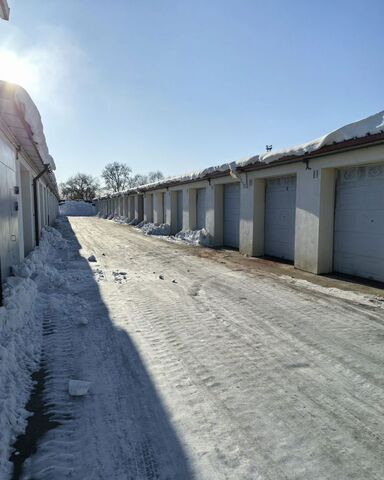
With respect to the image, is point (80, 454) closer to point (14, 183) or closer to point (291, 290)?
point (291, 290)

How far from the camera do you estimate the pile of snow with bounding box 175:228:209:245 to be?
48.9ft

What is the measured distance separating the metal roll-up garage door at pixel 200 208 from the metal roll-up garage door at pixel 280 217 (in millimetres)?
5207

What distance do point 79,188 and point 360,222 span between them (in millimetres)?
76456

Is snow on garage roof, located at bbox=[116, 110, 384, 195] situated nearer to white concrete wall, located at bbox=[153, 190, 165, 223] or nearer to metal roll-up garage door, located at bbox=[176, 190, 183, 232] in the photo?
metal roll-up garage door, located at bbox=[176, 190, 183, 232]

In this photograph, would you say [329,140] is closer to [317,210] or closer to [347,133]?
[347,133]

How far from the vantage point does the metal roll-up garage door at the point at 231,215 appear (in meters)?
13.4

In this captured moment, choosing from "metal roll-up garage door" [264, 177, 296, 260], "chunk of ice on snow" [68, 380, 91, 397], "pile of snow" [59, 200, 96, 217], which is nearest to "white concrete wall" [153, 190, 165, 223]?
"metal roll-up garage door" [264, 177, 296, 260]

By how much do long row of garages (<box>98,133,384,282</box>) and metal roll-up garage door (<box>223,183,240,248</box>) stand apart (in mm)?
39

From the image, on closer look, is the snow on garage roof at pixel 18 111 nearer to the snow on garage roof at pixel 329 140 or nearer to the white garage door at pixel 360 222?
the snow on garage roof at pixel 329 140

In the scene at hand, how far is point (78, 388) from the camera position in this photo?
9.86 feet

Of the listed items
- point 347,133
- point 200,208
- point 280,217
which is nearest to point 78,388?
point 347,133

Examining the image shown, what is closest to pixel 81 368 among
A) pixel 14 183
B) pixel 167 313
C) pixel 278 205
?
pixel 167 313

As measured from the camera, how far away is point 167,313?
5.24 metres

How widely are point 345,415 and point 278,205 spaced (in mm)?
8642
